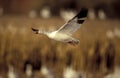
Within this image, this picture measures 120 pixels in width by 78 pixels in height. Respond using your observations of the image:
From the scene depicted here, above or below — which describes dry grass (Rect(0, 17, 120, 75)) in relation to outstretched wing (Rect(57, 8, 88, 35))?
below

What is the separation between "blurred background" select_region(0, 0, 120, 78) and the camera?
11.0ft

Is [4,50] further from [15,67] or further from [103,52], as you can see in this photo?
[103,52]

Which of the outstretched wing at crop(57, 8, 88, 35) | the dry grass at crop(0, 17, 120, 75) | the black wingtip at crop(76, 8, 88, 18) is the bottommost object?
the dry grass at crop(0, 17, 120, 75)

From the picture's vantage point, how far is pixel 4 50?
11.0 feet

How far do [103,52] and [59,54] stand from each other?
35cm

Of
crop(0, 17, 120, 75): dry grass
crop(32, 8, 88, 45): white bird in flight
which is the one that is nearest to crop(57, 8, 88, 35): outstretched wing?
crop(32, 8, 88, 45): white bird in flight

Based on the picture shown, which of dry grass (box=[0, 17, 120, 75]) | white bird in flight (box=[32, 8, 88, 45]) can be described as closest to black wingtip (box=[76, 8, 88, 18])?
white bird in flight (box=[32, 8, 88, 45])

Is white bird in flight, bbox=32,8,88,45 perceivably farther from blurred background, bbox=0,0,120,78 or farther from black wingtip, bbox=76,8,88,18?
blurred background, bbox=0,0,120,78

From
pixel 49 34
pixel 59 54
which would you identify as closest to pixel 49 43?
pixel 59 54

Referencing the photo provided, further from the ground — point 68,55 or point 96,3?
point 96,3

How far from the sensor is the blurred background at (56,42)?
3350 millimetres

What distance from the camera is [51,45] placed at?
3.41 m

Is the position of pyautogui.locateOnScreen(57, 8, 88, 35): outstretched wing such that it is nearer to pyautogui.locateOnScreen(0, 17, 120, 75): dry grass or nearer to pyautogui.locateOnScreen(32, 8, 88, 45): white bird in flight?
pyautogui.locateOnScreen(32, 8, 88, 45): white bird in flight

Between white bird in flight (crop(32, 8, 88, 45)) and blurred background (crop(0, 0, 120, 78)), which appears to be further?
blurred background (crop(0, 0, 120, 78))
